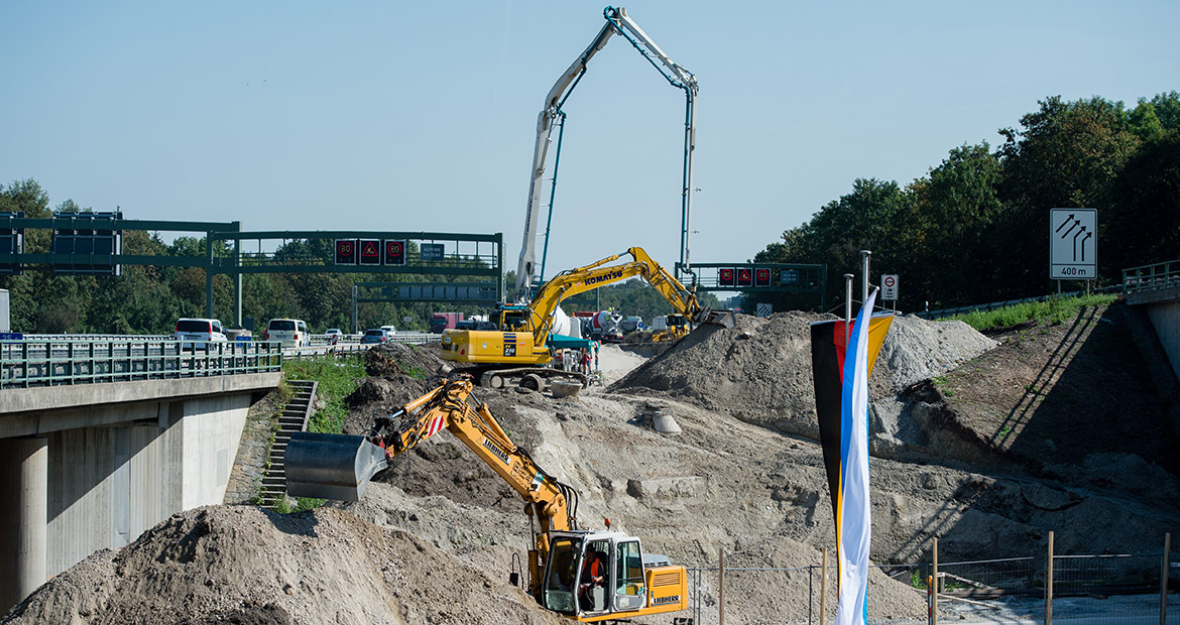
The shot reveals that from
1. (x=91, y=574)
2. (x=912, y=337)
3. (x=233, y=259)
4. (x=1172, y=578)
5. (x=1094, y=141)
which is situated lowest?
(x=1172, y=578)

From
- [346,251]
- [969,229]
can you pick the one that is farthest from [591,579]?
[969,229]

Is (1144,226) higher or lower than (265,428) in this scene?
higher

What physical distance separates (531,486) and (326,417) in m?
10.6

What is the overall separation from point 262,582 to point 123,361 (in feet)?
26.2

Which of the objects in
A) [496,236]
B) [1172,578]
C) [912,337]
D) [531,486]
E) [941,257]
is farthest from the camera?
[941,257]

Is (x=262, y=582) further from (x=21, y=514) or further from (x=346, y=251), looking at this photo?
(x=346, y=251)

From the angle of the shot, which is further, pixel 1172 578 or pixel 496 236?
pixel 496 236

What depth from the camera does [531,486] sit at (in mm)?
17844

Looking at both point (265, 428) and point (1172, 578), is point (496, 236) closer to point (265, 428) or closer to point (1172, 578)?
point (265, 428)

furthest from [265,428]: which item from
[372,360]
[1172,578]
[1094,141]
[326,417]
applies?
[1094,141]

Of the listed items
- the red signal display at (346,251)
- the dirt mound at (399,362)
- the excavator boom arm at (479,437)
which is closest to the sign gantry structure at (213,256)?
the red signal display at (346,251)

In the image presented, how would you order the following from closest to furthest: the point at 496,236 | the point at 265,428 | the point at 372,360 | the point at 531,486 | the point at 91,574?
the point at 91,574, the point at 531,486, the point at 265,428, the point at 372,360, the point at 496,236

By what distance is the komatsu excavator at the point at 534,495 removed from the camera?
15.2 meters

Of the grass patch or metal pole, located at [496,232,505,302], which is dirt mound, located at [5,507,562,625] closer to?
the grass patch
